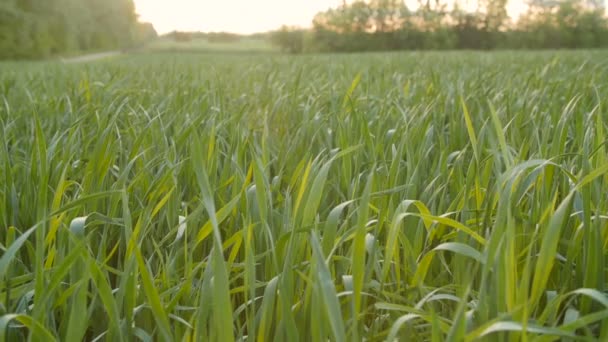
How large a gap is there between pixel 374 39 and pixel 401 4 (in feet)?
8.26

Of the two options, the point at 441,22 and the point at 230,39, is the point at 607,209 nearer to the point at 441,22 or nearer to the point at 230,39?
the point at 441,22

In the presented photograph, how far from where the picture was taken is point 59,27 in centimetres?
2650

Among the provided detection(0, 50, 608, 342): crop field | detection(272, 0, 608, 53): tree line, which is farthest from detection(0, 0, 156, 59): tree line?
detection(0, 50, 608, 342): crop field

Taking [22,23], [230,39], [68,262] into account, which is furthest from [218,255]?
[230,39]

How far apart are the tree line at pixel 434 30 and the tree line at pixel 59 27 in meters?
10.9

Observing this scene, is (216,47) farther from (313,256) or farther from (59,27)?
(313,256)

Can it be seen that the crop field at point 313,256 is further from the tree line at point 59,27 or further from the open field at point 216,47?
the open field at point 216,47

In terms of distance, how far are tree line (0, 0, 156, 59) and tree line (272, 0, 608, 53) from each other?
1090 centimetres

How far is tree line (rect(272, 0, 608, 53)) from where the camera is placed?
3325 centimetres

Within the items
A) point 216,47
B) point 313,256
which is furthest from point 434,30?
point 313,256

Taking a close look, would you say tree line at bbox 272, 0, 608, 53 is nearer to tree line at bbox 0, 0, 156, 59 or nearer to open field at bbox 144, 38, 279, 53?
open field at bbox 144, 38, 279, 53

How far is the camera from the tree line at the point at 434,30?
109 ft

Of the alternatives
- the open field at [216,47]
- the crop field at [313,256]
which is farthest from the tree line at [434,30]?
the crop field at [313,256]

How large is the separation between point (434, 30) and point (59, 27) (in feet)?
65.4
